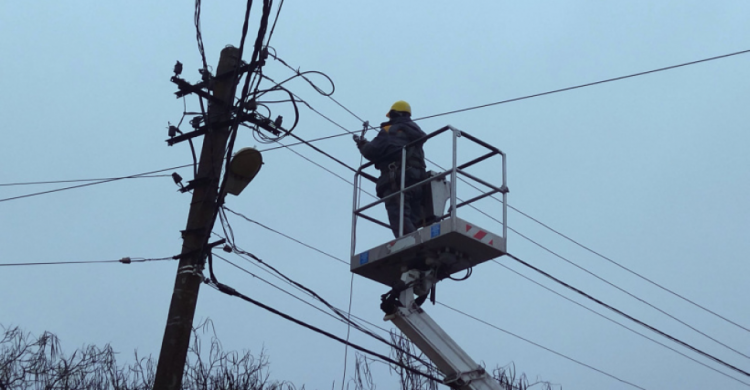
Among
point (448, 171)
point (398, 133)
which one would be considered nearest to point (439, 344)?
point (448, 171)

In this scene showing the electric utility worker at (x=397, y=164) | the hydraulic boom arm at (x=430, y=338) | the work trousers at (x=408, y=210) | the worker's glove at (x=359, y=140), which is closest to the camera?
the hydraulic boom arm at (x=430, y=338)

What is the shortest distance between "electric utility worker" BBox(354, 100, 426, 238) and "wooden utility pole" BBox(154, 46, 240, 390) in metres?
1.99

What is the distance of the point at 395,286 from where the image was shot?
988 cm

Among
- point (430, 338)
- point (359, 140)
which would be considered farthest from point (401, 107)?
point (430, 338)

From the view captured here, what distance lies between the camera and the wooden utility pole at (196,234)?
27.4ft

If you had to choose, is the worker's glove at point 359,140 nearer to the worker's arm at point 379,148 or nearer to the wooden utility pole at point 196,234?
the worker's arm at point 379,148

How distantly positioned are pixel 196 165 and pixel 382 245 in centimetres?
235

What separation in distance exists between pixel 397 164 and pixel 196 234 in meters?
2.76

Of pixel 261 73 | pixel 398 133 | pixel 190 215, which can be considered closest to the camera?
pixel 190 215

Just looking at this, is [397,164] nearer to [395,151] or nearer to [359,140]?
[395,151]

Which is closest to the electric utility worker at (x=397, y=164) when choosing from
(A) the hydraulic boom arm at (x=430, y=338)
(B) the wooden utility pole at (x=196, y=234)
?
(A) the hydraulic boom arm at (x=430, y=338)

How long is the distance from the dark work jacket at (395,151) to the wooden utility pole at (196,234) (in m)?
1.97

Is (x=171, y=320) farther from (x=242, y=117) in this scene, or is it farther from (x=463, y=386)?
(x=463, y=386)

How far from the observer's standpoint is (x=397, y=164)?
34.9 ft
